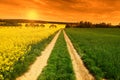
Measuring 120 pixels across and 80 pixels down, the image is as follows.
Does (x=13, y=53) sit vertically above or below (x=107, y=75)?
above

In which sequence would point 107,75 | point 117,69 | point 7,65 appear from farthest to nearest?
point 117,69, point 107,75, point 7,65

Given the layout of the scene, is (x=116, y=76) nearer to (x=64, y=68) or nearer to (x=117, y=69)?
(x=117, y=69)

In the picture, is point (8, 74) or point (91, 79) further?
point (91, 79)

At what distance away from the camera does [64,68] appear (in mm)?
16094

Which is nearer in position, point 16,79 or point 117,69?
point 16,79

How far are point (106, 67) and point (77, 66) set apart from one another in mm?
2130

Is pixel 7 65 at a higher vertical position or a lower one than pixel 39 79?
higher

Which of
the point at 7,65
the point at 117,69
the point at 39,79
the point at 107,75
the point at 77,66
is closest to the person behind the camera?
the point at 7,65

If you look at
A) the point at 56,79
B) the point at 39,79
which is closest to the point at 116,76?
the point at 56,79

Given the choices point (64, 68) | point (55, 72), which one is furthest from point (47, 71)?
point (64, 68)

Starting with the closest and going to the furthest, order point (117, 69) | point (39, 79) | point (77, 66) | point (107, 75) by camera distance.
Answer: point (39, 79) < point (107, 75) < point (117, 69) < point (77, 66)

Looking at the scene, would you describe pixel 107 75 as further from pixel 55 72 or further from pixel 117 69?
pixel 55 72

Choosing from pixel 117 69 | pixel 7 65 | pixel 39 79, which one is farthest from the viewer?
pixel 117 69

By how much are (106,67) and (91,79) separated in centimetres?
320
